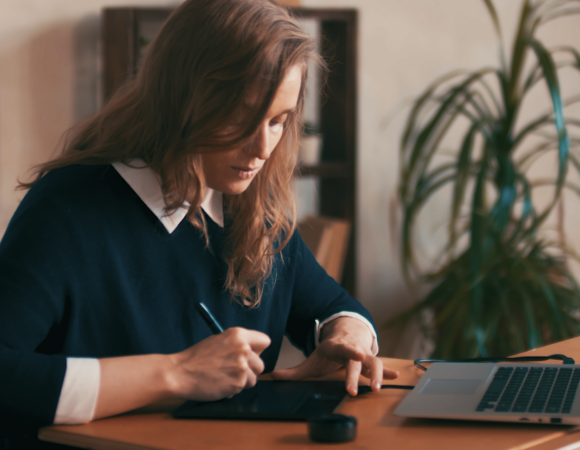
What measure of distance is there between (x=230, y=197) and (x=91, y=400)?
509mm

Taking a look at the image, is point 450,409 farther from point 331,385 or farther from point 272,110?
point 272,110

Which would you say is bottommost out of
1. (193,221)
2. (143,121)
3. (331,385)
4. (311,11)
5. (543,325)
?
(543,325)

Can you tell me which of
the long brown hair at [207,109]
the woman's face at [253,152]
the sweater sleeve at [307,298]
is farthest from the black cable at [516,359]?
the woman's face at [253,152]

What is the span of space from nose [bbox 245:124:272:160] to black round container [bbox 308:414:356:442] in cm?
42

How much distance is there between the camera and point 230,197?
45.7 inches

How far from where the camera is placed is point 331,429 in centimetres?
66

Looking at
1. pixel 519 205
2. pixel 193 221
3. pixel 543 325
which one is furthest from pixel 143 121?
pixel 519 205

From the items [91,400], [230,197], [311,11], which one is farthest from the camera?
[311,11]

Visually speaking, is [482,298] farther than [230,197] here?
Yes

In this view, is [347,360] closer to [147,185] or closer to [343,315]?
[343,315]

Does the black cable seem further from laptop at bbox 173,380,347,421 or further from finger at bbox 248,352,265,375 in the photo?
finger at bbox 248,352,265,375

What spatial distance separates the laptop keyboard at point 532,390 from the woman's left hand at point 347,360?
0.53 ft

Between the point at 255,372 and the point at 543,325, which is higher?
the point at 255,372

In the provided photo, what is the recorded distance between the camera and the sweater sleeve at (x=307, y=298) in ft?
3.92
